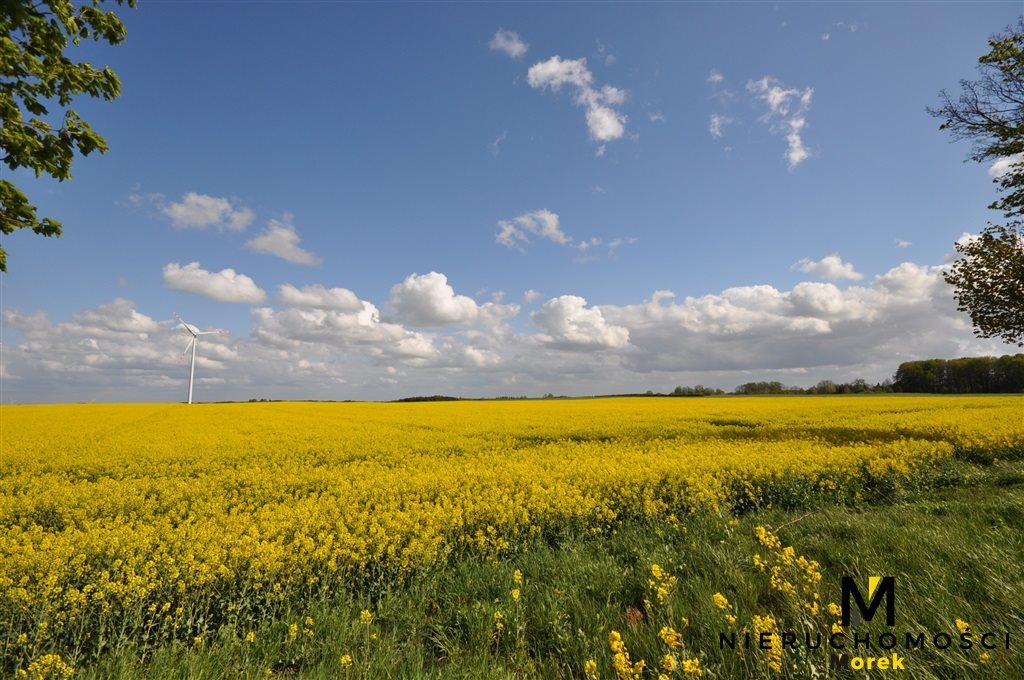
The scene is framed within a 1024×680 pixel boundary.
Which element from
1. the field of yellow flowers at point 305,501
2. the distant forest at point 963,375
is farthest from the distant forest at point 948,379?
the field of yellow flowers at point 305,501

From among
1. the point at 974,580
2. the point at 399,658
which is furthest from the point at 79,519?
the point at 974,580

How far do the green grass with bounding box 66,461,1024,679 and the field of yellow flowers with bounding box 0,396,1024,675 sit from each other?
42 centimetres

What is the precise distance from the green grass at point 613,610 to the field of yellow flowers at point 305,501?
0.42 meters

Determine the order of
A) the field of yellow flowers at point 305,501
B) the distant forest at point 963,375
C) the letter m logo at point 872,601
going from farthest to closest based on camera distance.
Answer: the distant forest at point 963,375 < the field of yellow flowers at point 305,501 < the letter m logo at point 872,601

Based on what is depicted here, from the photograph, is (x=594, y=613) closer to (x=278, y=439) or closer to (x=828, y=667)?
(x=828, y=667)

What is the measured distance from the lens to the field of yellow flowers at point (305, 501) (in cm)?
439

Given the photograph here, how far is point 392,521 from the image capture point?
6230 millimetres

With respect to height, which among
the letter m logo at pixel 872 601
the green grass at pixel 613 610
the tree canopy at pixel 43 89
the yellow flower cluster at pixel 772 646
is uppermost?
the tree canopy at pixel 43 89

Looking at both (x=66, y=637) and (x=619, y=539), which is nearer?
(x=66, y=637)

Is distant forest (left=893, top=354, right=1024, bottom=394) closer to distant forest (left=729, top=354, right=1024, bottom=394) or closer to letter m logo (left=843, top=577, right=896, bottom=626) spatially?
distant forest (left=729, top=354, right=1024, bottom=394)

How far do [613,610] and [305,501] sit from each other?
5.89m

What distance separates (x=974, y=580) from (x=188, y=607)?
749cm

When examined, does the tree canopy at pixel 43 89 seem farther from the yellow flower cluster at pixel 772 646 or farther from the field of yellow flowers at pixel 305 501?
the yellow flower cluster at pixel 772 646

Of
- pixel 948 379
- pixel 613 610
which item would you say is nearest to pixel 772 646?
pixel 613 610
